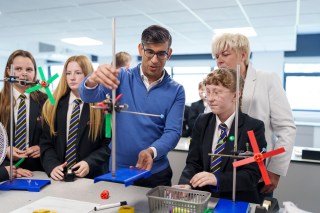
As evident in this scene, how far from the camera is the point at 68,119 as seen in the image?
180 cm

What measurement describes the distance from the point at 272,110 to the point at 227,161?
1.58ft

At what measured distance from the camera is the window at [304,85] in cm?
764

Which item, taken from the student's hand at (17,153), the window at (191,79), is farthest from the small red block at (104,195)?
the window at (191,79)

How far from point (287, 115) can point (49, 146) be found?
4.58ft

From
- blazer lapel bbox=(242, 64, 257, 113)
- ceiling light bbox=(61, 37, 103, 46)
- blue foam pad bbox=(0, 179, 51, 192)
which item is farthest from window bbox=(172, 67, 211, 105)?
blue foam pad bbox=(0, 179, 51, 192)

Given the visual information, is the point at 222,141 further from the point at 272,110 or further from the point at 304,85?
the point at 304,85

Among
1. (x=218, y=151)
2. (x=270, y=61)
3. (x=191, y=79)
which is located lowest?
(x=218, y=151)

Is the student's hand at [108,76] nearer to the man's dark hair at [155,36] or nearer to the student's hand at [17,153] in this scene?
the man's dark hair at [155,36]

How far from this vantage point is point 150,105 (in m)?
1.60

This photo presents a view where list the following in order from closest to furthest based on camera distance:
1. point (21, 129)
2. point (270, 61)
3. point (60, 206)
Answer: point (60, 206), point (21, 129), point (270, 61)

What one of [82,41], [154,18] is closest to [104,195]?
[154,18]

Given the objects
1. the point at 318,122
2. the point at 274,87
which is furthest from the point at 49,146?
the point at 318,122

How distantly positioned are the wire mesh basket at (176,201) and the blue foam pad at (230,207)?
0.09 meters

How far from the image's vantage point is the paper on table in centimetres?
116
